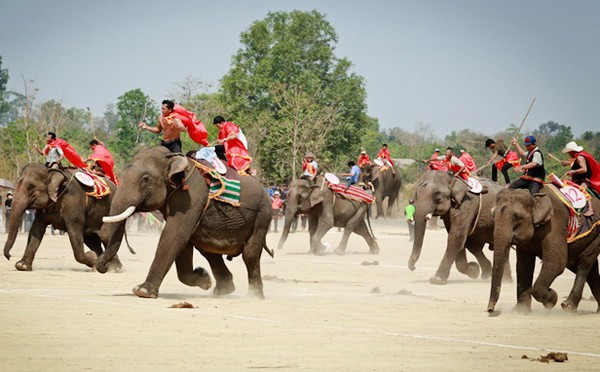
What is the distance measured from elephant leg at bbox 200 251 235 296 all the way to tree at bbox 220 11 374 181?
5194 centimetres

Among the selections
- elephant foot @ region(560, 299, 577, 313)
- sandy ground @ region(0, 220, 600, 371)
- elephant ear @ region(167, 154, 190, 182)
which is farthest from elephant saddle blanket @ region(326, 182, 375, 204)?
elephant ear @ region(167, 154, 190, 182)

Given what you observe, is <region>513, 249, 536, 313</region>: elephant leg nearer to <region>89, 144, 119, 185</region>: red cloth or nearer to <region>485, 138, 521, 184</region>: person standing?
<region>485, 138, 521, 184</region>: person standing

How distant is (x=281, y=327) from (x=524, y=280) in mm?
5184

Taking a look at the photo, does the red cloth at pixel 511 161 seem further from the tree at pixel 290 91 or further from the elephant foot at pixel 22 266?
the tree at pixel 290 91

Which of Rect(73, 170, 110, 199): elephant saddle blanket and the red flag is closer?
the red flag

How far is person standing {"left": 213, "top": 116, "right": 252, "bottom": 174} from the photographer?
18.5 metres

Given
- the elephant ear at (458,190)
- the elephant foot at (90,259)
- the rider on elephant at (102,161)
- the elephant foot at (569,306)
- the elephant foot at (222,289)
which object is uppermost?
the elephant ear at (458,190)

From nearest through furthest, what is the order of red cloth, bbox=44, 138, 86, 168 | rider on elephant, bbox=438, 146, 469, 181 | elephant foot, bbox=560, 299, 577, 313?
1. elephant foot, bbox=560, 299, 577, 313
2. red cloth, bbox=44, 138, 86, 168
3. rider on elephant, bbox=438, 146, 469, 181

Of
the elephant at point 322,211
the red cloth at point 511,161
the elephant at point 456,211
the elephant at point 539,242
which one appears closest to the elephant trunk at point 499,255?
the elephant at point 539,242

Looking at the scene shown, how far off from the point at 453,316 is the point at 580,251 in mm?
2867

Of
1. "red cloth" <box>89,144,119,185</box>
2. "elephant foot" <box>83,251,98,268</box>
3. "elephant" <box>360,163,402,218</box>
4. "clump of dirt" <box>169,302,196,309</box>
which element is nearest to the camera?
"clump of dirt" <box>169,302,196,309</box>

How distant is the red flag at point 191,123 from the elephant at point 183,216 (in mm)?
875

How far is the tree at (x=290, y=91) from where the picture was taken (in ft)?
236

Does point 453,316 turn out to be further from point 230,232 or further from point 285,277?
point 285,277
